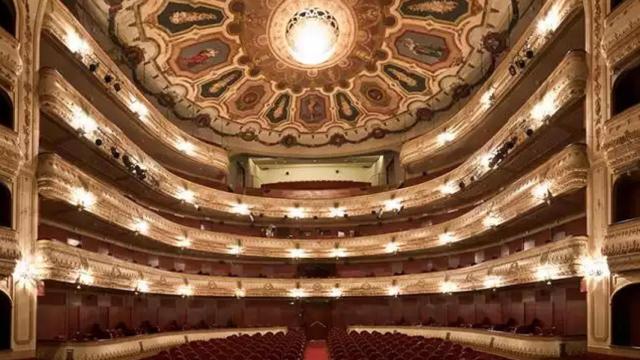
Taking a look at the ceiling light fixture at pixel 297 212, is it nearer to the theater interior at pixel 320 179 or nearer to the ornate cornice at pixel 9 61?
the theater interior at pixel 320 179

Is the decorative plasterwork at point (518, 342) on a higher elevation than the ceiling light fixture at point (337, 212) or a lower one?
lower

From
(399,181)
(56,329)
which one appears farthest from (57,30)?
(399,181)

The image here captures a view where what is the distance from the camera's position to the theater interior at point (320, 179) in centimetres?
1312

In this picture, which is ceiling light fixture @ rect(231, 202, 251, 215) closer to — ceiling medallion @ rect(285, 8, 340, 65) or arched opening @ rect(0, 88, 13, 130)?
ceiling medallion @ rect(285, 8, 340, 65)

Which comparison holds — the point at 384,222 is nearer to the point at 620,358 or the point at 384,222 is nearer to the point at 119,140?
the point at 119,140

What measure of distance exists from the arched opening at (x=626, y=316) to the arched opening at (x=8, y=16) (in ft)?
49.1

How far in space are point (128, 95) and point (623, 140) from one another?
16630mm

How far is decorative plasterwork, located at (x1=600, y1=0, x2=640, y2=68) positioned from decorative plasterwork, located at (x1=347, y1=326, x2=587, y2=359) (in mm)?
7069

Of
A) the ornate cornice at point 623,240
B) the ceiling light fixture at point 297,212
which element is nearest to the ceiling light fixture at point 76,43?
the ornate cornice at point 623,240

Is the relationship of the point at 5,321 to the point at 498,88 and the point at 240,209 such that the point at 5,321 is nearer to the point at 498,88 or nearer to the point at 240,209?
the point at 498,88

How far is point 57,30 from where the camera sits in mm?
15172

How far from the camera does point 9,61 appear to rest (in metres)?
12.9

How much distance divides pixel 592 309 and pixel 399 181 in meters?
20.2

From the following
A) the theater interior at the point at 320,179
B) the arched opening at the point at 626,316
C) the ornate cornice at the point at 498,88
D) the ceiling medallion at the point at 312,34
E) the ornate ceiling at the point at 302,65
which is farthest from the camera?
the ceiling medallion at the point at 312,34
